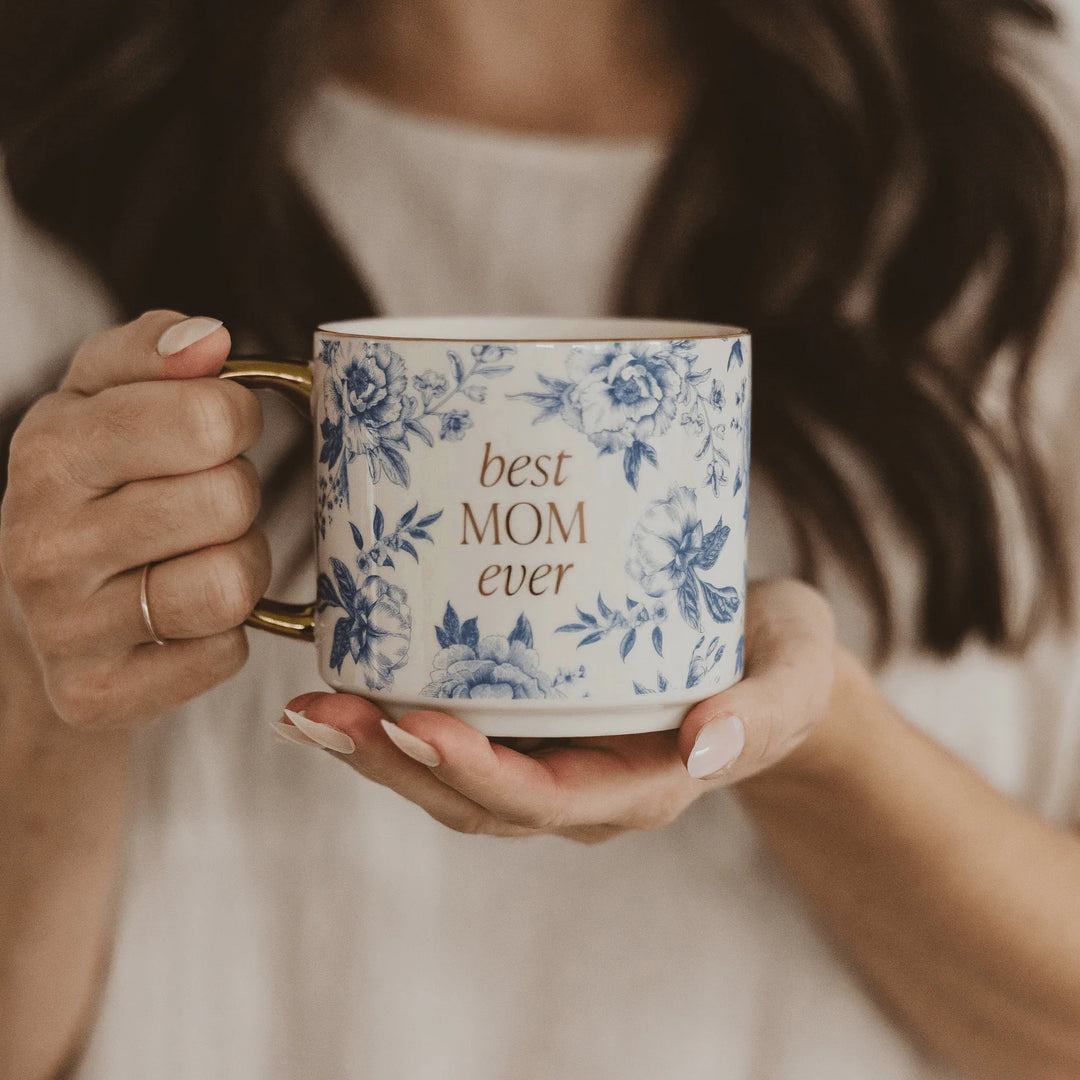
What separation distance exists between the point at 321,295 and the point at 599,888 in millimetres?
584

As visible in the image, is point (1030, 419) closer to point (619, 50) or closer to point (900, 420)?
point (900, 420)

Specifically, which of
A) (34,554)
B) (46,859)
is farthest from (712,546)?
(46,859)

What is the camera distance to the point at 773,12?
973 millimetres

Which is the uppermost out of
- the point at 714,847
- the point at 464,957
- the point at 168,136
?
the point at 168,136

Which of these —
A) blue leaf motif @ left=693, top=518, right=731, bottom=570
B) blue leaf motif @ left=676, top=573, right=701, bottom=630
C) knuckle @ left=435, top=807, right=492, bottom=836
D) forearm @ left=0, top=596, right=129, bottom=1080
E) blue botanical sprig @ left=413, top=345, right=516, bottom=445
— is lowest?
forearm @ left=0, top=596, right=129, bottom=1080

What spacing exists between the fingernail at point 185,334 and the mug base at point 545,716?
0.22m

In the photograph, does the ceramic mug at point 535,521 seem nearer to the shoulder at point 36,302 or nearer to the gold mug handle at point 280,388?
the gold mug handle at point 280,388

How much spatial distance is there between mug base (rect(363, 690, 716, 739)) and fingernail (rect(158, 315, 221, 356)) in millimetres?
224

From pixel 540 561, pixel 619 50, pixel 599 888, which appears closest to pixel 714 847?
pixel 599 888

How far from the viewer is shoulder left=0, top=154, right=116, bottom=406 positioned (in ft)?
3.33

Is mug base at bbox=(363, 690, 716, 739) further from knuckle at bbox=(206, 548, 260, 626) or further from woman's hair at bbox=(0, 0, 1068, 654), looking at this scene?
woman's hair at bbox=(0, 0, 1068, 654)

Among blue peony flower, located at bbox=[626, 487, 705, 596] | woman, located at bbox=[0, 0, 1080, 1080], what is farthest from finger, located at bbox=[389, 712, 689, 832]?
woman, located at bbox=[0, 0, 1080, 1080]

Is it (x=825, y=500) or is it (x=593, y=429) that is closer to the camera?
(x=593, y=429)

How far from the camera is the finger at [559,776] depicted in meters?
0.56
